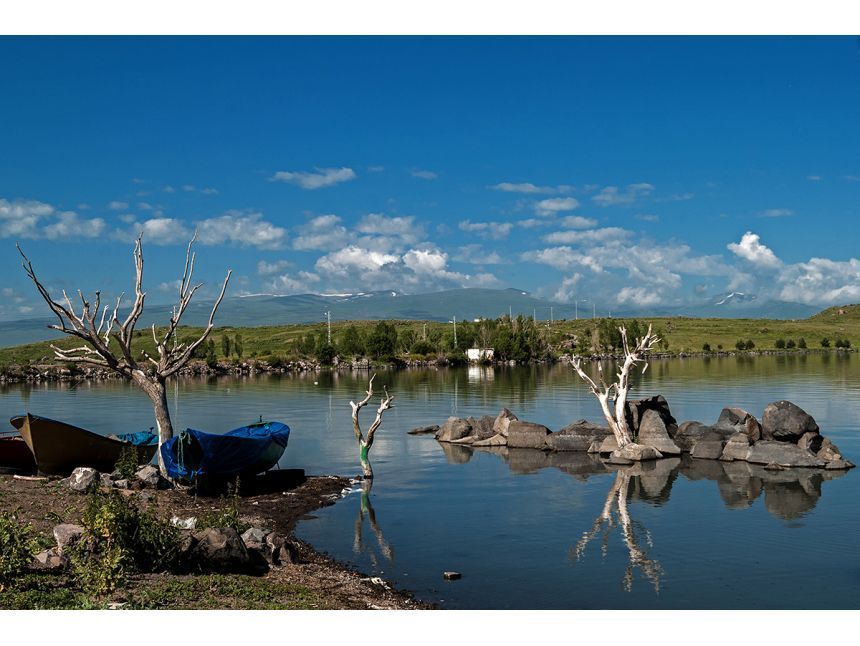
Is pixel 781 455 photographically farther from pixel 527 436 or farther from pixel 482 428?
pixel 482 428

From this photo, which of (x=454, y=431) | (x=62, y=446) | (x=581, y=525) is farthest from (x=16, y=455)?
(x=454, y=431)

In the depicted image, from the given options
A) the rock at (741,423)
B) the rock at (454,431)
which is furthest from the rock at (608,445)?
the rock at (454,431)

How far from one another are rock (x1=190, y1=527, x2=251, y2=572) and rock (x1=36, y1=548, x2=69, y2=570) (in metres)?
2.79

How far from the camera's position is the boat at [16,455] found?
104ft

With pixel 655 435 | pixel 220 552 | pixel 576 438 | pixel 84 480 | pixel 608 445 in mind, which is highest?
pixel 84 480

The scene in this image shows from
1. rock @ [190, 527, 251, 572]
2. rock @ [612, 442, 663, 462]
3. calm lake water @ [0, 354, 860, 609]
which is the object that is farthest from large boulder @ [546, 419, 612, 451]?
rock @ [190, 527, 251, 572]

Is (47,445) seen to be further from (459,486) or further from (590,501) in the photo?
(590,501)

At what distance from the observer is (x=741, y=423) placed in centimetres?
4594

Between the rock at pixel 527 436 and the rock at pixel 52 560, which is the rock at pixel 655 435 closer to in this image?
the rock at pixel 527 436

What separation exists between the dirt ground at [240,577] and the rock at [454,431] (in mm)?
15253

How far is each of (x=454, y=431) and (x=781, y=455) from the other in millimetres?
17536

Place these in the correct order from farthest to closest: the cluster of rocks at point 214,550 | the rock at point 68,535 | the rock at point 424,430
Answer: the rock at point 424,430 → the cluster of rocks at point 214,550 → the rock at point 68,535

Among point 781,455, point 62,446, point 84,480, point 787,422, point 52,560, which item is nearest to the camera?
point 52,560

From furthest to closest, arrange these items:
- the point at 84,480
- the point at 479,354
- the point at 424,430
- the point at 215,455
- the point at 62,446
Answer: the point at 479,354 → the point at 424,430 → the point at 62,446 → the point at 215,455 → the point at 84,480
